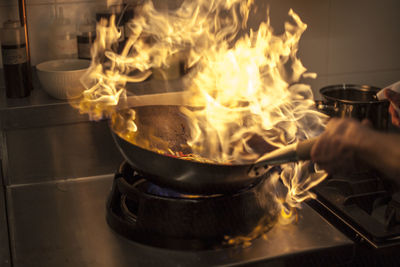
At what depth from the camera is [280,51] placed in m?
1.62

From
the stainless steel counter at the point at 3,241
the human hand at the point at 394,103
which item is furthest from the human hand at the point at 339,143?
the stainless steel counter at the point at 3,241

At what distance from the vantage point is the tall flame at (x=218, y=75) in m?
1.25

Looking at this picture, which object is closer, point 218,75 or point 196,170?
point 196,170

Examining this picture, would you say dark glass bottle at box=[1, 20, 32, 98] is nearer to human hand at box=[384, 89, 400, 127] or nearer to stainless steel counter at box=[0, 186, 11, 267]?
stainless steel counter at box=[0, 186, 11, 267]

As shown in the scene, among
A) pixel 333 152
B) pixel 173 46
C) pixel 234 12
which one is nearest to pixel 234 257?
pixel 333 152

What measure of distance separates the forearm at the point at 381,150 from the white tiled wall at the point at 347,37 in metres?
0.77

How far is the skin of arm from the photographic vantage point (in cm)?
91

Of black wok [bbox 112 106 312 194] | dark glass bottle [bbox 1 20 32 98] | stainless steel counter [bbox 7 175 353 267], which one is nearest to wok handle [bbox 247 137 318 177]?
black wok [bbox 112 106 312 194]

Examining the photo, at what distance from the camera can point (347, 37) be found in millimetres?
1751

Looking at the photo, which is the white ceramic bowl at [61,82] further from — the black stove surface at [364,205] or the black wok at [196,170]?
the black stove surface at [364,205]

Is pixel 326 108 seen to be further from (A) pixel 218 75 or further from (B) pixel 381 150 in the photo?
(B) pixel 381 150

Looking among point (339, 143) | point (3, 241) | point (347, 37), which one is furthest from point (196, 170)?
point (347, 37)

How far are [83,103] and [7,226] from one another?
368 millimetres

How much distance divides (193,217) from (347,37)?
1.05 meters
